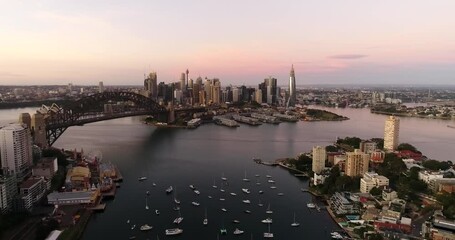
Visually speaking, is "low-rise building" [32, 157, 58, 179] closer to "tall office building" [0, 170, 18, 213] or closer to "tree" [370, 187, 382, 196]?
"tall office building" [0, 170, 18, 213]

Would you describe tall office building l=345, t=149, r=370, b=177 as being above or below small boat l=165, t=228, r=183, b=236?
above

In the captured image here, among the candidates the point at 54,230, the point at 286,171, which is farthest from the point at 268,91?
the point at 54,230

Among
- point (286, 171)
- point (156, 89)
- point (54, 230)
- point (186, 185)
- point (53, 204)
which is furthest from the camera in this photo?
point (156, 89)

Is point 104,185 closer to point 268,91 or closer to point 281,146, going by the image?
point 281,146

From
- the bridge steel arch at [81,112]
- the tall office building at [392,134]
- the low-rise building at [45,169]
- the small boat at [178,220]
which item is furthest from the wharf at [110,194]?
the tall office building at [392,134]

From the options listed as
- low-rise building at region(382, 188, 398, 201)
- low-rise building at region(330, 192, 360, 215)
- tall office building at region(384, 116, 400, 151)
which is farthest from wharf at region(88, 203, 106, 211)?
tall office building at region(384, 116, 400, 151)

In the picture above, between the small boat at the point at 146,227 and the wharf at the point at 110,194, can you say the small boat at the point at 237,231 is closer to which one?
the small boat at the point at 146,227
